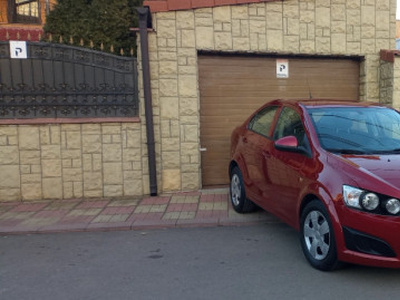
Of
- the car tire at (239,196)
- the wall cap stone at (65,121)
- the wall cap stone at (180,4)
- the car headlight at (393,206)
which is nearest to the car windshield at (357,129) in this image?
the car headlight at (393,206)

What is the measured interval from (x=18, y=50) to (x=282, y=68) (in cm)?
473

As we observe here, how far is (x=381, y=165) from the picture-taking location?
359 centimetres

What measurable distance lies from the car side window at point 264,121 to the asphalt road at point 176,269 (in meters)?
1.32

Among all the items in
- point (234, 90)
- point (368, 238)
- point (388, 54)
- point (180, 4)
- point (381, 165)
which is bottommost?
point (368, 238)

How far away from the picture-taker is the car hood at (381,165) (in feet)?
11.1

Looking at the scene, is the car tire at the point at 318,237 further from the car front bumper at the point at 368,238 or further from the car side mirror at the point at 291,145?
the car side mirror at the point at 291,145

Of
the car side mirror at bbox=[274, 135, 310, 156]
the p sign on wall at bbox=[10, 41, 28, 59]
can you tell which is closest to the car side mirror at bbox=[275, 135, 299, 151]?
the car side mirror at bbox=[274, 135, 310, 156]

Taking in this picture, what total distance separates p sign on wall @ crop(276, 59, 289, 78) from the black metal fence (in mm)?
2711

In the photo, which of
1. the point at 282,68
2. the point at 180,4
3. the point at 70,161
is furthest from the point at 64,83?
the point at 282,68

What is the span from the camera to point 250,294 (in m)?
3.38

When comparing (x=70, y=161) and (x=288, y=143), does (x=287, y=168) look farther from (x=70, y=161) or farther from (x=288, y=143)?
(x=70, y=161)

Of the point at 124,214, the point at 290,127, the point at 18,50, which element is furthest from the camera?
the point at 18,50

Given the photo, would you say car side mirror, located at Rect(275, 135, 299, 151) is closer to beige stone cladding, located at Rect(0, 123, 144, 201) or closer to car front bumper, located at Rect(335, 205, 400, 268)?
car front bumper, located at Rect(335, 205, 400, 268)

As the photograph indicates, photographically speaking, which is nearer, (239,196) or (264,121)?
(264,121)
